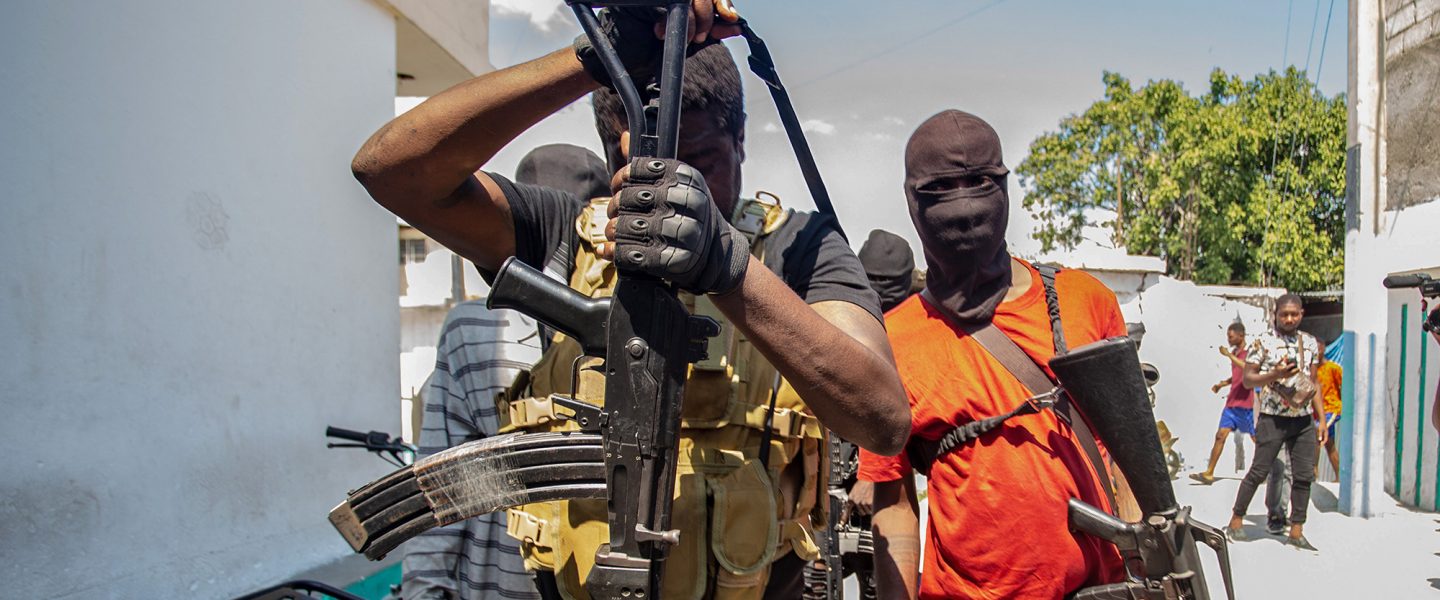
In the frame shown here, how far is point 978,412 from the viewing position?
240 cm

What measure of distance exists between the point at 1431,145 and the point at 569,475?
9.12 m

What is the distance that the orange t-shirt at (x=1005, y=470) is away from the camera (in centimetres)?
228

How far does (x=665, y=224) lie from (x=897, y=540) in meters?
1.56

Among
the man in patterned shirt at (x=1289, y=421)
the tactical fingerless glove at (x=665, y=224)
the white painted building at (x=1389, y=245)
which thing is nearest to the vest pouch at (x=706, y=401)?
the tactical fingerless glove at (x=665, y=224)

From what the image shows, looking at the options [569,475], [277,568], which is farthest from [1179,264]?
[569,475]

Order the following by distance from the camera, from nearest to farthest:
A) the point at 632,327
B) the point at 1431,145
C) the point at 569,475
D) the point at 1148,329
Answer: the point at 632,327 → the point at 569,475 → the point at 1431,145 → the point at 1148,329

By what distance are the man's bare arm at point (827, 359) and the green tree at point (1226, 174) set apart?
85.3ft

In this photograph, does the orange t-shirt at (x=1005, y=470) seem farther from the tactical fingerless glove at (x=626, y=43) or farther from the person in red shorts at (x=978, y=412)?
the tactical fingerless glove at (x=626, y=43)

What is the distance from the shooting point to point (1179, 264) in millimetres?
27719

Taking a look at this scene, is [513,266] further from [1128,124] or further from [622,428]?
[1128,124]

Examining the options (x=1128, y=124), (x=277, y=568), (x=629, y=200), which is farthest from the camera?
(x=1128, y=124)

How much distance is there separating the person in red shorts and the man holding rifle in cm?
56

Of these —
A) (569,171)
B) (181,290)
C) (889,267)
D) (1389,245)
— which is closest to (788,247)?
(569,171)

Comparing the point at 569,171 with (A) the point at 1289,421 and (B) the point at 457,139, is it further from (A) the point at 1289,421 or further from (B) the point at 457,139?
(A) the point at 1289,421
